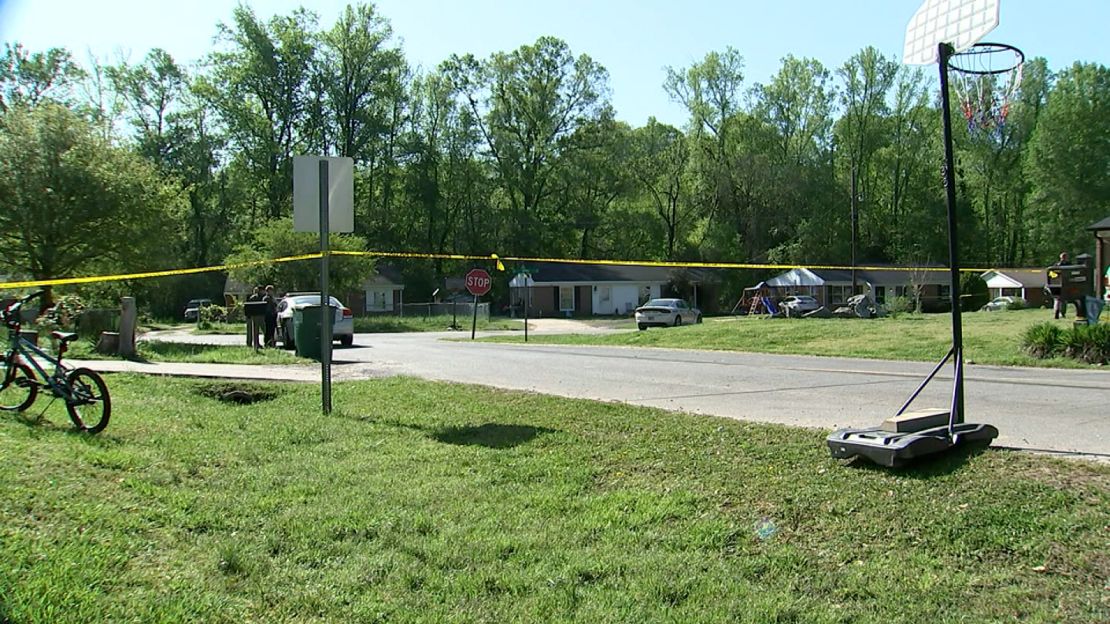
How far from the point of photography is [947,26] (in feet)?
21.4

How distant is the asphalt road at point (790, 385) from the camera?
8.41m

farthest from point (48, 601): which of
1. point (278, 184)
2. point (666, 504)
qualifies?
point (278, 184)

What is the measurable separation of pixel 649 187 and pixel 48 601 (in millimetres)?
71362

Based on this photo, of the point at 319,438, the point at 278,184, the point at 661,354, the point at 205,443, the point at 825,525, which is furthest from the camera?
the point at 278,184

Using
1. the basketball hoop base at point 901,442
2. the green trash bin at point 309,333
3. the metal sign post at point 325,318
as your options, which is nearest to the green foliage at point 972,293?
the green trash bin at point 309,333

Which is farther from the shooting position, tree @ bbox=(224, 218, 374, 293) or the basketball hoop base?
tree @ bbox=(224, 218, 374, 293)

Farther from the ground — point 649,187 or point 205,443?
point 649,187

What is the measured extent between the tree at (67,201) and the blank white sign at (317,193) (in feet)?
53.8

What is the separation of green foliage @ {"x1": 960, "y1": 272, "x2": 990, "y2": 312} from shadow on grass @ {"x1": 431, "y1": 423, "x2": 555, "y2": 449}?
4268 cm

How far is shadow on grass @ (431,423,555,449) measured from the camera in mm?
7879

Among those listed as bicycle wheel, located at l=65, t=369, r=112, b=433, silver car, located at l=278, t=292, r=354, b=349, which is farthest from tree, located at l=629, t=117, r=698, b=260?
bicycle wheel, located at l=65, t=369, r=112, b=433

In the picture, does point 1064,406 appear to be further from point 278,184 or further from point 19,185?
point 278,184

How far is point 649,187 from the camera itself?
73375 millimetres

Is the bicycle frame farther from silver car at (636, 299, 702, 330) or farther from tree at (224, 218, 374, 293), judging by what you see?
tree at (224, 218, 374, 293)
